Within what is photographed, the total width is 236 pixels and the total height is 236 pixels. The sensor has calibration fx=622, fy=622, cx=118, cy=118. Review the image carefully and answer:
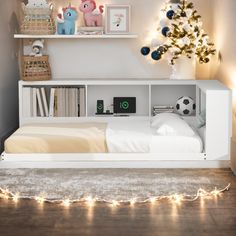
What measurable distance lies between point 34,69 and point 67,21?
0.60 m

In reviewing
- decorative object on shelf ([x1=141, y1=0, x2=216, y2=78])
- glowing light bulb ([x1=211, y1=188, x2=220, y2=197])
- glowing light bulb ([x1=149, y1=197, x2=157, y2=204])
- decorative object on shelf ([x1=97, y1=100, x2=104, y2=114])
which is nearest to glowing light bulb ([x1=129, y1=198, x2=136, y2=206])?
glowing light bulb ([x1=149, y1=197, x2=157, y2=204])

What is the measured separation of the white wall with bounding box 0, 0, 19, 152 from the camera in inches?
241

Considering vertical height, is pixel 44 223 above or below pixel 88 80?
below

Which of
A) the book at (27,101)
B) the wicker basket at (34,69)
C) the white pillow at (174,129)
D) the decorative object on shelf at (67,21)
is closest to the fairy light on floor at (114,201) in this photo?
the white pillow at (174,129)

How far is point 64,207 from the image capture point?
14.0 feet

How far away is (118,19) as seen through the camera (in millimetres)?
6469

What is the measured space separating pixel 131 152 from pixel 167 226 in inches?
65.2

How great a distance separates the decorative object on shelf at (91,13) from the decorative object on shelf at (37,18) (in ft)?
1.12

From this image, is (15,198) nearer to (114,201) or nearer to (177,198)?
(114,201)

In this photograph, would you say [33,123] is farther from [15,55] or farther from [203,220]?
[203,220]

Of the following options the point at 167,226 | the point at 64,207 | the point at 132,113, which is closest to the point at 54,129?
the point at 132,113

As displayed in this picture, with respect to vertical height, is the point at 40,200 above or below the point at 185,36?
below

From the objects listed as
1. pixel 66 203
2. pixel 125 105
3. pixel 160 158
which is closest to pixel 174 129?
pixel 160 158

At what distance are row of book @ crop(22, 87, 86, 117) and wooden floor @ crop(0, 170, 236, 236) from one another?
2.05 meters
